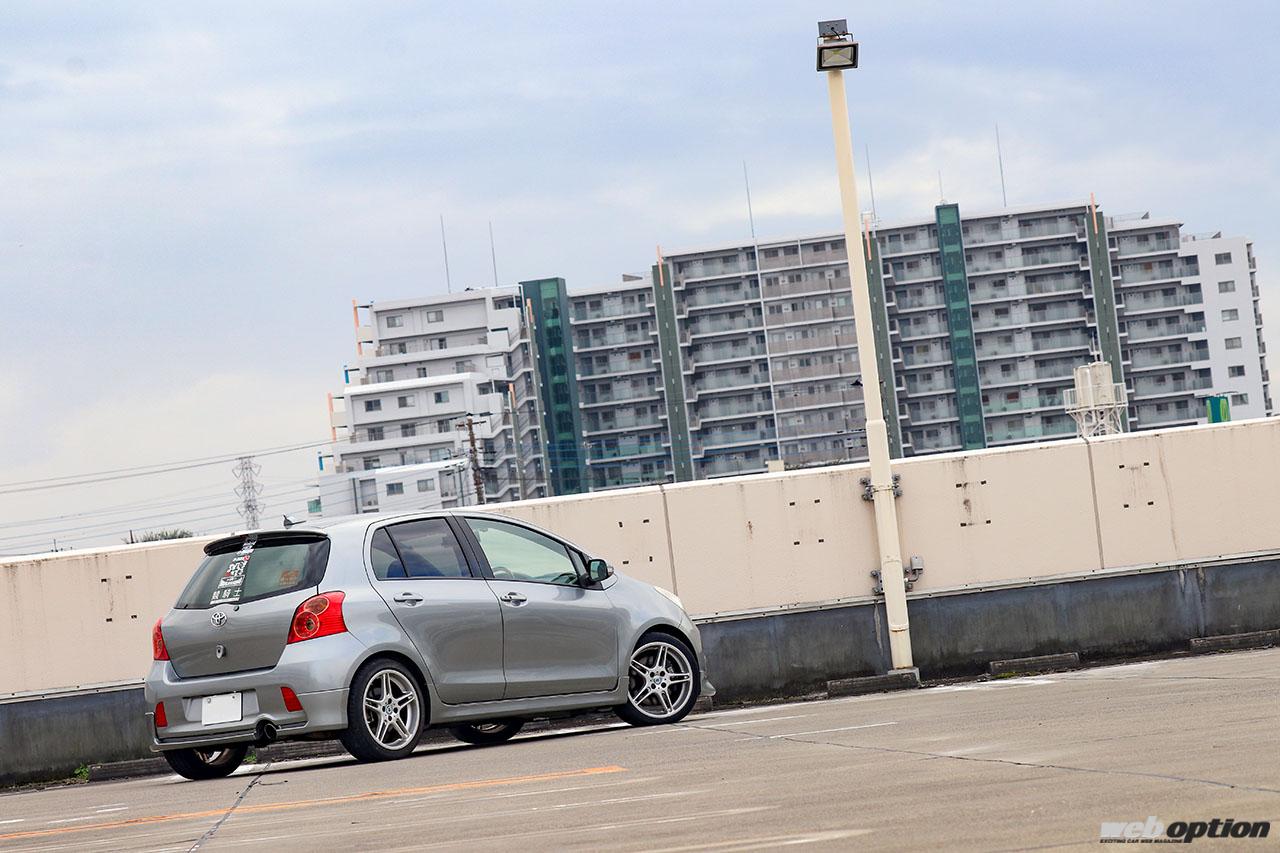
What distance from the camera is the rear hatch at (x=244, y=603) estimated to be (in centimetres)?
1004

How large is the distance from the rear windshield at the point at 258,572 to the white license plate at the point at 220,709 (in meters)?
0.56

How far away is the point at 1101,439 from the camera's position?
15.3 meters

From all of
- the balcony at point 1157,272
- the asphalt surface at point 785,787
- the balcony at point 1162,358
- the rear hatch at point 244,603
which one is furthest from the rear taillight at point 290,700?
the balcony at point 1157,272

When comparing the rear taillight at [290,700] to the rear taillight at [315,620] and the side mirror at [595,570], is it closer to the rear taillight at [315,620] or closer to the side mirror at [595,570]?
the rear taillight at [315,620]

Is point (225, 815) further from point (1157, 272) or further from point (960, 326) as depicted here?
point (1157, 272)

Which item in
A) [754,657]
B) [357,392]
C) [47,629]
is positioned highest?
[357,392]

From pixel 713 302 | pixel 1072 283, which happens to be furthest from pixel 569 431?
pixel 1072 283

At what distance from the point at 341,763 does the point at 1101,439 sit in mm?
7864

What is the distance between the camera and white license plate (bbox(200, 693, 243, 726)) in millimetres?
10000

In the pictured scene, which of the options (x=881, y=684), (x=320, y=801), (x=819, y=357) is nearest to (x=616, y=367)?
(x=819, y=357)

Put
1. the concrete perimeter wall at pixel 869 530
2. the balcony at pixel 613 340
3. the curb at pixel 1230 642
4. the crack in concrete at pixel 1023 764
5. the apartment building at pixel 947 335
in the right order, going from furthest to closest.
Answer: the balcony at pixel 613 340 → the apartment building at pixel 947 335 → the curb at pixel 1230 642 → the concrete perimeter wall at pixel 869 530 → the crack in concrete at pixel 1023 764

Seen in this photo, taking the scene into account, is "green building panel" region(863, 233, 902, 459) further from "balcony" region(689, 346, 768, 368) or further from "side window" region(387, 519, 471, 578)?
"side window" region(387, 519, 471, 578)

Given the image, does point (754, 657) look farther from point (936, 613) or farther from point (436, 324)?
point (436, 324)

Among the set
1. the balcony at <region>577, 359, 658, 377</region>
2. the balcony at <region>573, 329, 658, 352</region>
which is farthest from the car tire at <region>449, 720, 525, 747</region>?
the balcony at <region>577, 359, 658, 377</region>
